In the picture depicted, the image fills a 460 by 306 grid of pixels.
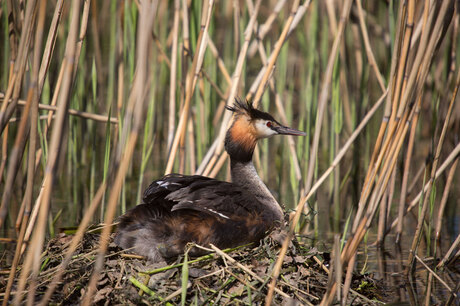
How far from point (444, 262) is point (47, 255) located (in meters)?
2.71

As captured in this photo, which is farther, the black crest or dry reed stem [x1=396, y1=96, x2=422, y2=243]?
the black crest

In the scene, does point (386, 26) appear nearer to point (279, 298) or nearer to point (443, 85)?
point (443, 85)

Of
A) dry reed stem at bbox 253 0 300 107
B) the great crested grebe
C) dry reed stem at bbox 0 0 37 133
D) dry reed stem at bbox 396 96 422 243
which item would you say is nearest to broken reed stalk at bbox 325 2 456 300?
the great crested grebe

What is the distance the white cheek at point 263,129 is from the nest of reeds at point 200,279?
112cm

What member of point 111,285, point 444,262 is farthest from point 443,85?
point 111,285

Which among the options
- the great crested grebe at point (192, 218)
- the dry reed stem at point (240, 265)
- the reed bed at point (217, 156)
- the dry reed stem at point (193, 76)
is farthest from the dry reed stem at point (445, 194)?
the dry reed stem at point (193, 76)

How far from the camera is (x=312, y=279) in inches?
151

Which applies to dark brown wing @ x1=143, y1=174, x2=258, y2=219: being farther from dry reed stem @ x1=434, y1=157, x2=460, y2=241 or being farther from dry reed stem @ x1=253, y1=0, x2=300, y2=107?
dry reed stem @ x1=434, y1=157, x2=460, y2=241

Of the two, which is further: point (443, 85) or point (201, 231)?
point (443, 85)

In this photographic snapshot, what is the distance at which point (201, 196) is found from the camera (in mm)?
4113

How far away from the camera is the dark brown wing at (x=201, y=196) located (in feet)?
13.4

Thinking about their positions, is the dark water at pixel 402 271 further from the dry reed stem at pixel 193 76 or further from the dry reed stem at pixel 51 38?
the dry reed stem at pixel 51 38

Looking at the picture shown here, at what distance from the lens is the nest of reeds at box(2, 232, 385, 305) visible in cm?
357

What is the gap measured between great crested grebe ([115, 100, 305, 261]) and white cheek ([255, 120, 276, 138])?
21.0 inches
